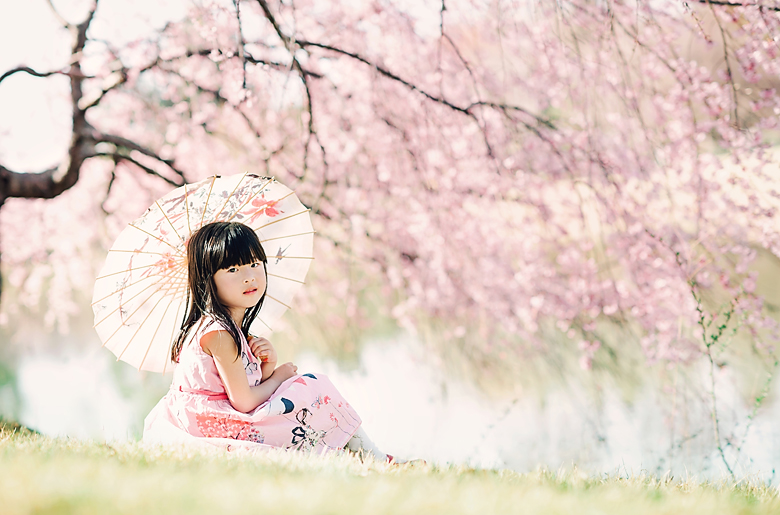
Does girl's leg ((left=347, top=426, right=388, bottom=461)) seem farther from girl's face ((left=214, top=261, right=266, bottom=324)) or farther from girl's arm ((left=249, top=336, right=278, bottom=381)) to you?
girl's face ((left=214, top=261, right=266, bottom=324))

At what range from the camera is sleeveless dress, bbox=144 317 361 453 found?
91.5 inches

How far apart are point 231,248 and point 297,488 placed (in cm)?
112

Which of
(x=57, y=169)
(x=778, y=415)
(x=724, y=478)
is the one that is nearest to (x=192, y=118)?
(x=57, y=169)

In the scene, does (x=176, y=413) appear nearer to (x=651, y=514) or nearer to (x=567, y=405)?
(x=651, y=514)

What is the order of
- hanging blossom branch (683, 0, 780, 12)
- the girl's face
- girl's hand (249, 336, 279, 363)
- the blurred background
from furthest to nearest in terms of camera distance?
the blurred background
hanging blossom branch (683, 0, 780, 12)
girl's hand (249, 336, 279, 363)
the girl's face

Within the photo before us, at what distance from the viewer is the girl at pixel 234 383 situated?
2322 millimetres

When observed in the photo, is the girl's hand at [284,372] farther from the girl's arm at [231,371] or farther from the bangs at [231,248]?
the bangs at [231,248]

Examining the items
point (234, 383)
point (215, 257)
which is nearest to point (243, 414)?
point (234, 383)

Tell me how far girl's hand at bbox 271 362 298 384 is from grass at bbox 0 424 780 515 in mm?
345

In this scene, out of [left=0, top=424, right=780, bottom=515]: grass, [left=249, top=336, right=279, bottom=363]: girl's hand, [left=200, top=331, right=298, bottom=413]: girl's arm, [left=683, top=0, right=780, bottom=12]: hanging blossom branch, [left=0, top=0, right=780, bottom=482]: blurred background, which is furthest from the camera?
[left=0, top=0, right=780, bottom=482]: blurred background

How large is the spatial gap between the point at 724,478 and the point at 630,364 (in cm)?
465

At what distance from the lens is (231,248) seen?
7.83 feet

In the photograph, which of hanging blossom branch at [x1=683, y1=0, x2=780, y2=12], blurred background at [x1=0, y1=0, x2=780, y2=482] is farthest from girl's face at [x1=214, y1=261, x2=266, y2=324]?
hanging blossom branch at [x1=683, y1=0, x2=780, y2=12]

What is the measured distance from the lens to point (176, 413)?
2408mm
